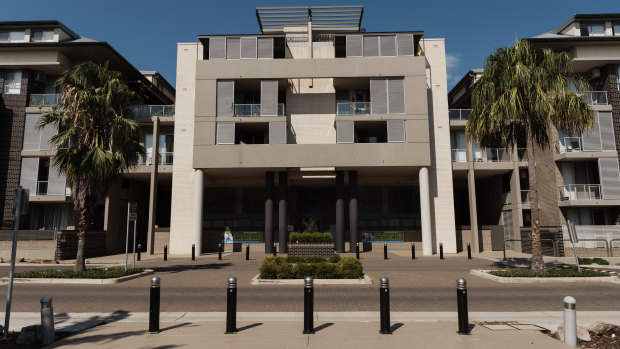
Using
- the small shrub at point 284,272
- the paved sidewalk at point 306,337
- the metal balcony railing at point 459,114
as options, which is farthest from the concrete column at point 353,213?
the paved sidewalk at point 306,337

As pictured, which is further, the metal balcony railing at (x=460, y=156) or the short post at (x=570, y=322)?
the metal balcony railing at (x=460, y=156)

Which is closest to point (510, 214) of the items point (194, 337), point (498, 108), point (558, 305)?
point (498, 108)

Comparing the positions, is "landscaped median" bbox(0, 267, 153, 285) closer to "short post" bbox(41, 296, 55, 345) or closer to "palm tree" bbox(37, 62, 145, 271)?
"palm tree" bbox(37, 62, 145, 271)

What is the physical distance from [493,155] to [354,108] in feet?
36.6

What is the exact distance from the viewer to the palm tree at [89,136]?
613 inches

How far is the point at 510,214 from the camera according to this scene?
29562 millimetres

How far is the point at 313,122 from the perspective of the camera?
1176 inches

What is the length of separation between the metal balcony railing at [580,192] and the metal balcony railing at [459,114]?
833cm

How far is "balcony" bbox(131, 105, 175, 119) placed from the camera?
30047 millimetres

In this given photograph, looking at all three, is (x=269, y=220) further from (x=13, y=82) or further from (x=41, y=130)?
(x=13, y=82)

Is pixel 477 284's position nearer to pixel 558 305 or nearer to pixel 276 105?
pixel 558 305

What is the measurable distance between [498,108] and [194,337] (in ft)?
46.6

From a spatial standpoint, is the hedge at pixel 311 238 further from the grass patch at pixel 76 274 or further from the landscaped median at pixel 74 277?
the grass patch at pixel 76 274

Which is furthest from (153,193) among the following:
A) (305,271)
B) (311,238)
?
(305,271)
